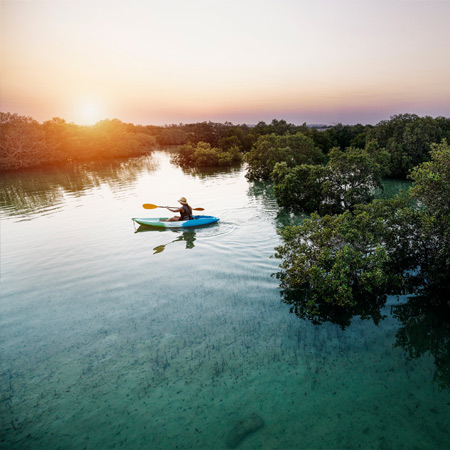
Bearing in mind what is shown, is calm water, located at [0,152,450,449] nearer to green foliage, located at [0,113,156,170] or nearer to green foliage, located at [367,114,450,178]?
green foliage, located at [367,114,450,178]

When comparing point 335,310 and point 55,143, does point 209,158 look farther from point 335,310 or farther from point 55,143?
point 335,310

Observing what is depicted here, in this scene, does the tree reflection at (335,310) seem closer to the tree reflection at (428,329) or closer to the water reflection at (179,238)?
the tree reflection at (428,329)

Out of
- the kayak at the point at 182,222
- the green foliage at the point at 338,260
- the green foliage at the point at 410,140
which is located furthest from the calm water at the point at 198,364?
the green foliage at the point at 410,140

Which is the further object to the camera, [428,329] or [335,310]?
[335,310]

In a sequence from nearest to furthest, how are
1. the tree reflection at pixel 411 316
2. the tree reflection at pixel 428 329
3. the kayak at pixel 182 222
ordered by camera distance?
the tree reflection at pixel 428 329, the tree reflection at pixel 411 316, the kayak at pixel 182 222

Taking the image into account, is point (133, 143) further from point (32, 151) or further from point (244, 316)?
point (244, 316)

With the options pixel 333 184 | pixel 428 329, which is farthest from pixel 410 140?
pixel 428 329
